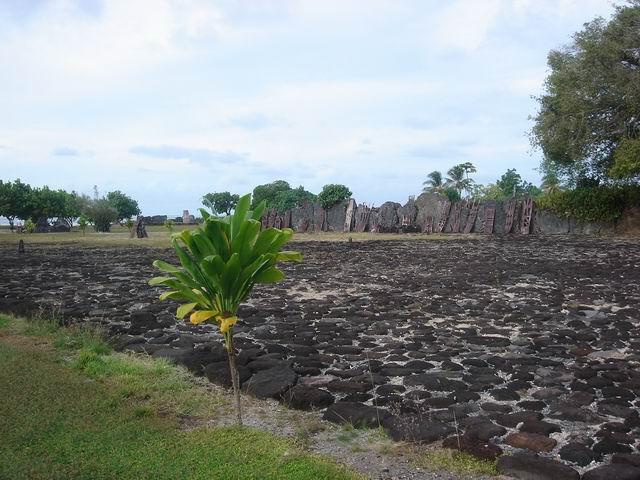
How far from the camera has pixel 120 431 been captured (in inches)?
179

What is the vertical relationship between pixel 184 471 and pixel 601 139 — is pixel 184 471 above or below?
below

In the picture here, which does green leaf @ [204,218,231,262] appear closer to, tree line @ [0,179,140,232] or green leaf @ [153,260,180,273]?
green leaf @ [153,260,180,273]

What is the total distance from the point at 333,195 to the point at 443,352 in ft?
108

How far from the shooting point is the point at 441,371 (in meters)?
6.36

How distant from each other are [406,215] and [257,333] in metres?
28.8

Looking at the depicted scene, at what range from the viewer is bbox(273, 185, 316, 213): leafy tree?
6769cm

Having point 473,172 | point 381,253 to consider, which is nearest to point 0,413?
point 381,253

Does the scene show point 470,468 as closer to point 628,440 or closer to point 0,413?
point 628,440

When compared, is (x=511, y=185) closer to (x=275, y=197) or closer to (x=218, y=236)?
(x=275, y=197)

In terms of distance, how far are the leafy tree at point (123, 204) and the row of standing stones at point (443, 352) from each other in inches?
2626

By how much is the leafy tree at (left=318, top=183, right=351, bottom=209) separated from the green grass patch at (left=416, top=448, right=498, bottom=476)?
1406 inches

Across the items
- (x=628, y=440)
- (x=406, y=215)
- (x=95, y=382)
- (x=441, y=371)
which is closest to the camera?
(x=628, y=440)

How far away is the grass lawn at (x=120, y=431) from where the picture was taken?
12.7 ft

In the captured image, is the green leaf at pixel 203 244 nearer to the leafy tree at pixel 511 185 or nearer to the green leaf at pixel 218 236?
the green leaf at pixel 218 236
